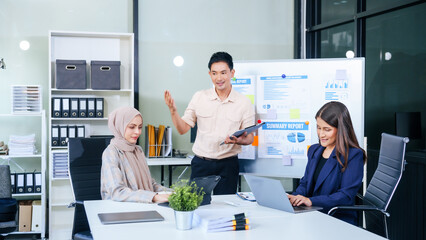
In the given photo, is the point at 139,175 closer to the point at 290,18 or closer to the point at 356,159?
the point at 356,159

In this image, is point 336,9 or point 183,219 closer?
point 183,219

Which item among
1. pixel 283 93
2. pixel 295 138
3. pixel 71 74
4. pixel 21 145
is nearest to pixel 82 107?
pixel 71 74

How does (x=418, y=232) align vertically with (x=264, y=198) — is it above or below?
below

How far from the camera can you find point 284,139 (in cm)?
430

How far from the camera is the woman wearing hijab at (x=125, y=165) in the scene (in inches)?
105

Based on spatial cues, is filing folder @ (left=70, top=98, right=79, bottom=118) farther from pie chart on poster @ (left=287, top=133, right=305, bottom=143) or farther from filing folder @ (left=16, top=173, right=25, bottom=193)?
pie chart on poster @ (left=287, top=133, right=305, bottom=143)

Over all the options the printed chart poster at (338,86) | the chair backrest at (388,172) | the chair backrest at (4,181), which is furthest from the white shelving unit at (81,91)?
the chair backrest at (388,172)

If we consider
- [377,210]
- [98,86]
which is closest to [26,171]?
[98,86]

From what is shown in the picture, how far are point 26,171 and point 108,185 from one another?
112 inches

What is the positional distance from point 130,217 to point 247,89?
7.77 feet

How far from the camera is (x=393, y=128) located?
4340mm

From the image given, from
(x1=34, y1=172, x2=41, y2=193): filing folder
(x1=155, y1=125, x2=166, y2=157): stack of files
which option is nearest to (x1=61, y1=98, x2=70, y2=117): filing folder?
(x1=34, y1=172, x2=41, y2=193): filing folder

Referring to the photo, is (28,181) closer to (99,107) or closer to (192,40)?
(99,107)

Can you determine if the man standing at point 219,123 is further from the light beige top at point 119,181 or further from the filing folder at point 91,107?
the filing folder at point 91,107
